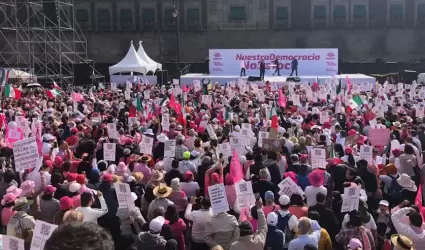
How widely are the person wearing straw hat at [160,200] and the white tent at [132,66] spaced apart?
28482mm

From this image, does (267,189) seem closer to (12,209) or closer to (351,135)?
(12,209)

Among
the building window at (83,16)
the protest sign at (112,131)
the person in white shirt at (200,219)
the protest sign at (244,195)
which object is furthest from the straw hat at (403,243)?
the building window at (83,16)

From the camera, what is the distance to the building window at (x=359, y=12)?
53.4 meters

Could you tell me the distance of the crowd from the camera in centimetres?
631

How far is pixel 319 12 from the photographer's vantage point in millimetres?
53625

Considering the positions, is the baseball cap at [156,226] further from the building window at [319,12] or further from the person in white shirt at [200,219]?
the building window at [319,12]

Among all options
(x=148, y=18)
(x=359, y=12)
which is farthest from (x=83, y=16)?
(x=359, y=12)

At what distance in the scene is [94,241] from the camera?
2061mm

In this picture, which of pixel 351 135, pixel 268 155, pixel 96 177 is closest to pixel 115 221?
pixel 96 177

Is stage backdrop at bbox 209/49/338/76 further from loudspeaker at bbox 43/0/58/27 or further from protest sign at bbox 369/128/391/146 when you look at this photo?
protest sign at bbox 369/128/391/146

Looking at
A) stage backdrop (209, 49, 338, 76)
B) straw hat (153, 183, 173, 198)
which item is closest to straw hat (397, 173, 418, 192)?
straw hat (153, 183, 173, 198)

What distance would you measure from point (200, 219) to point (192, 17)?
47893mm

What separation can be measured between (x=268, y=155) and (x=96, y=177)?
3.03 m

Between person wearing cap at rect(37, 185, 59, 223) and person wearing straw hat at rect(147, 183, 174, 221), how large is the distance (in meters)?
1.14
